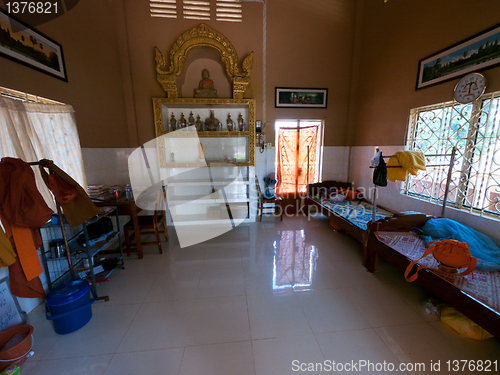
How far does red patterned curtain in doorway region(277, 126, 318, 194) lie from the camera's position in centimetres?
431

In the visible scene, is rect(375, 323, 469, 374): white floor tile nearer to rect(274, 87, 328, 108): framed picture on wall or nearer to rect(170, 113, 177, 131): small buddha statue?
rect(274, 87, 328, 108): framed picture on wall

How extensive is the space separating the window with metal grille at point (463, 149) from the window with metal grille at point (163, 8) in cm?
Answer: 419

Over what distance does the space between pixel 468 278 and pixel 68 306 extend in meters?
3.25

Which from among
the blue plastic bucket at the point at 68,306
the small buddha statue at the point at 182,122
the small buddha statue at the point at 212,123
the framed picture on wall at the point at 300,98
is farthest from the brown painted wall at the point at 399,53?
the blue plastic bucket at the point at 68,306

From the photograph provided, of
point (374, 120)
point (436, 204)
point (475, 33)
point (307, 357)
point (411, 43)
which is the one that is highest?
point (411, 43)

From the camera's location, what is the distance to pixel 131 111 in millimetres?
3752

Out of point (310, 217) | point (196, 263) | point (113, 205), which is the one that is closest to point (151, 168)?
point (113, 205)

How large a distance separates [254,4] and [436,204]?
431cm

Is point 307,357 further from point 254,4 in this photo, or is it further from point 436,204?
point 254,4

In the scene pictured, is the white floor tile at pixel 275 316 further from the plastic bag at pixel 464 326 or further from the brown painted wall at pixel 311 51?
the brown painted wall at pixel 311 51

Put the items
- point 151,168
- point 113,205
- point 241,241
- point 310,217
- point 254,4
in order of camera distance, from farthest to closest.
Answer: point 310,217 < point 151,168 < point 254,4 < point 241,241 < point 113,205

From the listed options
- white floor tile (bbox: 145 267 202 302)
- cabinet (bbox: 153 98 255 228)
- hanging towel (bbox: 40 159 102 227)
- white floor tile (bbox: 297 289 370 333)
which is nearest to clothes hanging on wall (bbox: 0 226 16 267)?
hanging towel (bbox: 40 159 102 227)

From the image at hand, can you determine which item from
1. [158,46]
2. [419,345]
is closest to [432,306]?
[419,345]

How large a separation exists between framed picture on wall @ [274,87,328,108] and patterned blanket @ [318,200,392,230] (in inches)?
77.7
